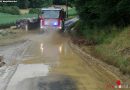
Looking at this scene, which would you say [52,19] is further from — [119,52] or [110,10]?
[119,52]

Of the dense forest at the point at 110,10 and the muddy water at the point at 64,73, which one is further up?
the dense forest at the point at 110,10

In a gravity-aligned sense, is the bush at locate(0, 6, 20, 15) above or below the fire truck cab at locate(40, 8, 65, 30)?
below

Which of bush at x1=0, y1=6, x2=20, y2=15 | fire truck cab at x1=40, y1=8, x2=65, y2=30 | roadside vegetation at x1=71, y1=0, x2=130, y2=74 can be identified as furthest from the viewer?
bush at x1=0, y1=6, x2=20, y2=15

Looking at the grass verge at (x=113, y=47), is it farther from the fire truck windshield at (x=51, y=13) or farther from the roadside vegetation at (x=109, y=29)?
the fire truck windshield at (x=51, y=13)

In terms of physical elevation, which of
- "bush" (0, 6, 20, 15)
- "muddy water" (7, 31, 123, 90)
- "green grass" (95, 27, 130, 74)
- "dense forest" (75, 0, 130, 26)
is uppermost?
"dense forest" (75, 0, 130, 26)

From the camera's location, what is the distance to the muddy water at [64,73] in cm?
1638

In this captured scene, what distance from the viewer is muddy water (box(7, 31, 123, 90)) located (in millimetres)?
16375

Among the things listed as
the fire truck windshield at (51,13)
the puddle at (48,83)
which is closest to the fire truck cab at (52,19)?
the fire truck windshield at (51,13)

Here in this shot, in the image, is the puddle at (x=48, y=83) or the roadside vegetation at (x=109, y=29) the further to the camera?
the roadside vegetation at (x=109, y=29)

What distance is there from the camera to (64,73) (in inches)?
770

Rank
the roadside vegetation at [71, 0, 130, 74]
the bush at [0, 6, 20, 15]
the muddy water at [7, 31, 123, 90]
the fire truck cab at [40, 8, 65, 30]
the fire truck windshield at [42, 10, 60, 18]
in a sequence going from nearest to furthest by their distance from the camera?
the muddy water at [7, 31, 123, 90]
the roadside vegetation at [71, 0, 130, 74]
the fire truck cab at [40, 8, 65, 30]
the fire truck windshield at [42, 10, 60, 18]
the bush at [0, 6, 20, 15]

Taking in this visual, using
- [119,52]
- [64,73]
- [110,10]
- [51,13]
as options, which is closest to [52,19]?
[51,13]

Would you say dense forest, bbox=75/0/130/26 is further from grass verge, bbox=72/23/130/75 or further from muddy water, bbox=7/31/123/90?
muddy water, bbox=7/31/123/90

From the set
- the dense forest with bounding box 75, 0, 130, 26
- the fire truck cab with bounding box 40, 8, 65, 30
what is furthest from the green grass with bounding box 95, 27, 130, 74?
the fire truck cab with bounding box 40, 8, 65, 30
